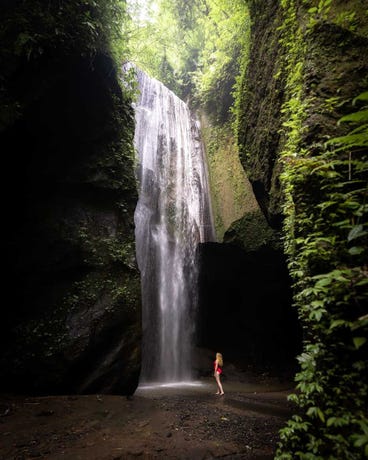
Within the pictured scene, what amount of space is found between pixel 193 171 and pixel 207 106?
13.2 ft

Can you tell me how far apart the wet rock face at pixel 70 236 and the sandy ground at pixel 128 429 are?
2.30 ft

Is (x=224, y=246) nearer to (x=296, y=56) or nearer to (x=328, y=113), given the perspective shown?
(x=296, y=56)

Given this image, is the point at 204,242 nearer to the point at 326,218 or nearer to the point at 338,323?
the point at 326,218

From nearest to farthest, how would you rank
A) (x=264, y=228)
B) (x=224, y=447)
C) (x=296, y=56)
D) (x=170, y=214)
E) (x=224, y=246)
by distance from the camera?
1. (x=224, y=447)
2. (x=296, y=56)
3. (x=264, y=228)
4. (x=224, y=246)
5. (x=170, y=214)

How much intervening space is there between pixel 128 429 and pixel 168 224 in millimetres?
9986

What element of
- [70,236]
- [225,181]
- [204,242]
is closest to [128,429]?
[70,236]

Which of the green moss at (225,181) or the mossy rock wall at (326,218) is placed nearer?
the mossy rock wall at (326,218)

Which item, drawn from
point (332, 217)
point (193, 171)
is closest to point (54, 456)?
point (332, 217)

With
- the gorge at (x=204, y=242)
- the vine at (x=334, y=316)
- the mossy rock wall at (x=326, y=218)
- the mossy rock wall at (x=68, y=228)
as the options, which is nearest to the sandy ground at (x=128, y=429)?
the gorge at (x=204, y=242)

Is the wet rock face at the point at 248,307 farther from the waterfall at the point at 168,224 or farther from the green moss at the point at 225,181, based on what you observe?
the green moss at the point at 225,181

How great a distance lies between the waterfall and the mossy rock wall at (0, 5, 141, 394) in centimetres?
541

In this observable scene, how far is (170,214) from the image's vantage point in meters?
14.2

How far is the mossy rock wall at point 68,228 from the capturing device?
225 inches

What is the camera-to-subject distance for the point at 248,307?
12.5 m
